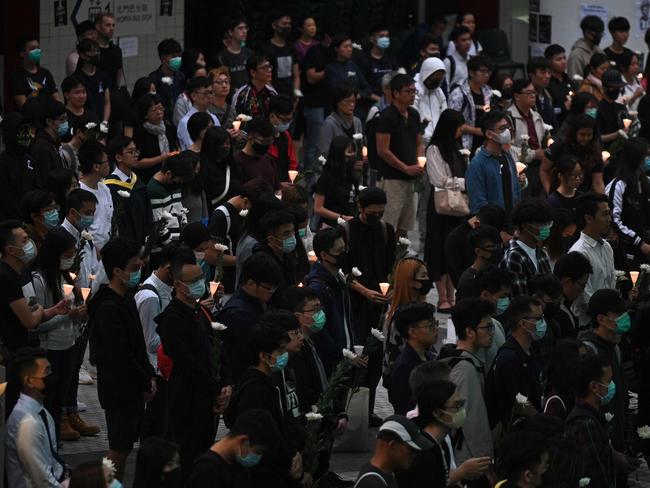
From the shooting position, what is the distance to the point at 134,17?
20188mm

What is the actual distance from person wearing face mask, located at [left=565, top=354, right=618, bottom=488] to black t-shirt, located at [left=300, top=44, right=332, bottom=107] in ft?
30.9

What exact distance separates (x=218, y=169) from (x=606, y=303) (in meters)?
4.44

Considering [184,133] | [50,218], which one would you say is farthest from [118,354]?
[184,133]

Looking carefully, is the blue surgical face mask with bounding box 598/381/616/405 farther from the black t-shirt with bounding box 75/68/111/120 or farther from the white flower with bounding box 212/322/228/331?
the black t-shirt with bounding box 75/68/111/120

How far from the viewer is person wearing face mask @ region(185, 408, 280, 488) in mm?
8109

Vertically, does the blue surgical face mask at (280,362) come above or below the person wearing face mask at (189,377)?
above

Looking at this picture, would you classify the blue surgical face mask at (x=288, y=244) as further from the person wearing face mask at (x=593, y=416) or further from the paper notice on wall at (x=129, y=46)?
the paper notice on wall at (x=129, y=46)

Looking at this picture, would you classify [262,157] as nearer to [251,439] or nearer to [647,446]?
[647,446]

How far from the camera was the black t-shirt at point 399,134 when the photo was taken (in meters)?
15.7

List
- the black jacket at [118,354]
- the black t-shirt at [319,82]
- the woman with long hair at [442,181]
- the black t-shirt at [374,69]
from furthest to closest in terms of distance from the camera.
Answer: the black t-shirt at [374,69] < the black t-shirt at [319,82] < the woman with long hair at [442,181] < the black jacket at [118,354]

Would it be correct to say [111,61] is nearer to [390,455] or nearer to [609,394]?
[609,394]

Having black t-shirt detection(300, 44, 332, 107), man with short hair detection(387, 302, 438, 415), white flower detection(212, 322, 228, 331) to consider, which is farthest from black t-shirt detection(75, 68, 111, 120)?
man with short hair detection(387, 302, 438, 415)

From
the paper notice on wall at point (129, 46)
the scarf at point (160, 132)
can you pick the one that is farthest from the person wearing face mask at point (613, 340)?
the paper notice on wall at point (129, 46)

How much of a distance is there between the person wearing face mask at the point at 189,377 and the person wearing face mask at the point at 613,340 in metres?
2.36
